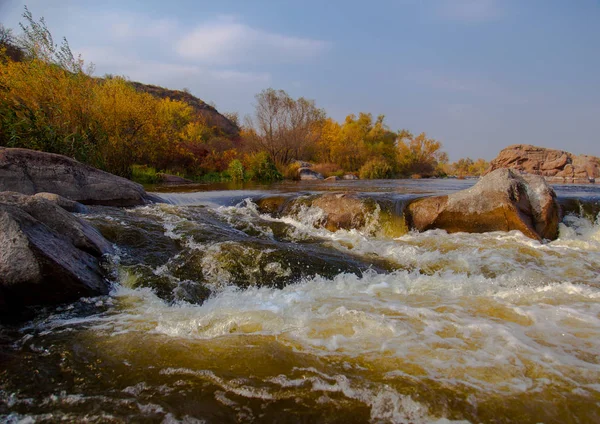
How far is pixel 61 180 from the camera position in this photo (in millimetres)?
7328

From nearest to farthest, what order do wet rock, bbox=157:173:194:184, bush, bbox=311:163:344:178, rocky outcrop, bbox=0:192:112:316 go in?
rocky outcrop, bbox=0:192:112:316, wet rock, bbox=157:173:194:184, bush, bbox=311:163:344:178

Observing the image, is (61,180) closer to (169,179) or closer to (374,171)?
(169,179)

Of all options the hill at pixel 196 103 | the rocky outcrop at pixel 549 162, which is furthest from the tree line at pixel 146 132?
the hill at pixel 196 103

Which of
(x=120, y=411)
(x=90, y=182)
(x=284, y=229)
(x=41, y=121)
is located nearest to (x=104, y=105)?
(x=41, y=121)

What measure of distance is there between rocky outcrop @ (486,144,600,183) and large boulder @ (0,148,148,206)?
23986 mm

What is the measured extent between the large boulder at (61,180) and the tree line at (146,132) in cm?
223

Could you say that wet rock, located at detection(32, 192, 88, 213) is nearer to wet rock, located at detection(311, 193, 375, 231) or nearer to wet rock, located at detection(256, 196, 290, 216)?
wet rock, located at detection(256, 196, 290, 216)

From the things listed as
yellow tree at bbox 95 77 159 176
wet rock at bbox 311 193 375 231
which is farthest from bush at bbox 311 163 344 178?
wet rock at bbox 311 193 375 231

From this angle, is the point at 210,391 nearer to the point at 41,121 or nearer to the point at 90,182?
the point at 90,182

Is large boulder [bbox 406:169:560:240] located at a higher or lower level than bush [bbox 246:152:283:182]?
lower

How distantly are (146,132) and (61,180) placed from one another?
26.2ft

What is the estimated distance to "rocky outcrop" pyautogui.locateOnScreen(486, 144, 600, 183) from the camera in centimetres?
2417

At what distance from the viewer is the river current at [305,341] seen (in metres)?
1.86

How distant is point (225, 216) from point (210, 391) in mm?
5596
